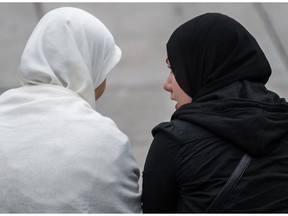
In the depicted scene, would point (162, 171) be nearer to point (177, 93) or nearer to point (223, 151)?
point (223, 151)

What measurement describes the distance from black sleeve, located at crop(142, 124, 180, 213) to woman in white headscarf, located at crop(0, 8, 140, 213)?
12 cm

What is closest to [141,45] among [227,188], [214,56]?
[214,56]

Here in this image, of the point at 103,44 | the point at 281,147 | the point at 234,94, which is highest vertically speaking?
the point at 103,44

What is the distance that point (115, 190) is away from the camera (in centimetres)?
266

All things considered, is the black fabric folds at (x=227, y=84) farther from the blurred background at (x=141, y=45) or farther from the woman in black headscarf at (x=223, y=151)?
the blurred background at (x=141, y=45)

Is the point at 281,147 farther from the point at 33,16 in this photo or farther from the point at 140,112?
the point at 33,16

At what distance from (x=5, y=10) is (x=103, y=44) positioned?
477 cm

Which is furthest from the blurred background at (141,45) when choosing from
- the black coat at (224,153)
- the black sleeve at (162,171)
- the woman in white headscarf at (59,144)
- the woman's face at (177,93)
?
the black coat at (224,153)

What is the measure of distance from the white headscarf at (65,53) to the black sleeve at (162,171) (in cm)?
46

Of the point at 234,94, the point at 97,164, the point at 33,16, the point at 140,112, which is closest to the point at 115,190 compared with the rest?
the point at 97,164

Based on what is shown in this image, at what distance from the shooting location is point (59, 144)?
8.46ft

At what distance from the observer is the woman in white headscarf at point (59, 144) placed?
2.56 metres

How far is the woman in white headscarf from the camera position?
256 centimetres

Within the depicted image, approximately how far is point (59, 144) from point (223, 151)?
1.91 ft
